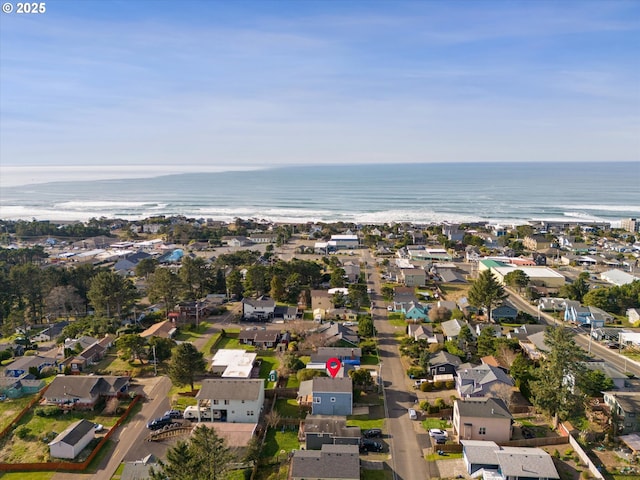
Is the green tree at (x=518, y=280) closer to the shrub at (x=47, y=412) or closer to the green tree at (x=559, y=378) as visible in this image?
the green tree at (x=559, y=378)

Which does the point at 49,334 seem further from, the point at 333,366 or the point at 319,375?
the point at 333,366

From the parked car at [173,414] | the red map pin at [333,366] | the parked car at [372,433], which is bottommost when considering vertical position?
the parked car at [173,414]

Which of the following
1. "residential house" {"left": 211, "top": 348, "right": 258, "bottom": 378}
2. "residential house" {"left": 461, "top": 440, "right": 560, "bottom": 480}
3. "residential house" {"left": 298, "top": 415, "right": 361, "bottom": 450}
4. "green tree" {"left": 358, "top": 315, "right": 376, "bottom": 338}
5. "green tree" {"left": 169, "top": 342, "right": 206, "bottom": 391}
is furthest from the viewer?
"green tree" {"left": 358, "top": 315, "right": 376, "bottom": 338}

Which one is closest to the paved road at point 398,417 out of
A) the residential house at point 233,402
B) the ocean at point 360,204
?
the residential house at point 233,402

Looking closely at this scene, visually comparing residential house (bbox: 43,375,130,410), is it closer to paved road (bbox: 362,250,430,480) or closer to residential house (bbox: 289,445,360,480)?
residential house (bbox: 289,445,360,480)

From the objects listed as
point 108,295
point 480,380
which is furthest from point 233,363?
point 108,295

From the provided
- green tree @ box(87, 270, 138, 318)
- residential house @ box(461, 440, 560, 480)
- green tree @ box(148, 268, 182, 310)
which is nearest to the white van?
residential house @ box(461, 440, 560, 480)
